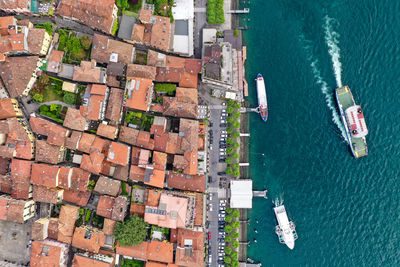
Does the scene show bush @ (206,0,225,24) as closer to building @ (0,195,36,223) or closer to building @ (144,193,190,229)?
building @ (144,193,190,229)

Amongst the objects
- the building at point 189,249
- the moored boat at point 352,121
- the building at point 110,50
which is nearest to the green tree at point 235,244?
the building at point 189,249

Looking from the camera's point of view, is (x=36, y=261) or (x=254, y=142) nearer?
(x=36, y=261)

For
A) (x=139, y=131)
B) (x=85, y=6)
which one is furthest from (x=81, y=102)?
(x=85, y=6)

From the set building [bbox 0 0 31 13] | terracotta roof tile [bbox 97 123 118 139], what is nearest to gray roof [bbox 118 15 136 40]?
building [bbox 0 0 31 13]

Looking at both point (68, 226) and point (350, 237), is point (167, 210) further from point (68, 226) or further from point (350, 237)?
point (350, 237)

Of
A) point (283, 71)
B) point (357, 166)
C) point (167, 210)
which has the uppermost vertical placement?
point (283, 71)

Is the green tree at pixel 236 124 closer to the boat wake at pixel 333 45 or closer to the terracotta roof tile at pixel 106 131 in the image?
the boat wake at pixel 333 45
